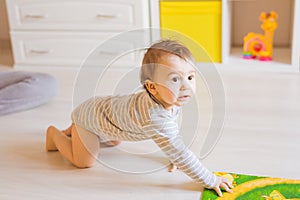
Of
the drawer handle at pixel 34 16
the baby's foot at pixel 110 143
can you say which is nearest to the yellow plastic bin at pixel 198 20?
the drawer handle at pixel 34 16

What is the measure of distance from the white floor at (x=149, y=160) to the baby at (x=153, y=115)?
70 mm

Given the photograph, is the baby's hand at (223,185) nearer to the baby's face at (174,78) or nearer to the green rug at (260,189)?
the green rug at (260,189)

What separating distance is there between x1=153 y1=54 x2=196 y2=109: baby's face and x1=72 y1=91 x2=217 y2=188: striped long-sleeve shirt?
65 mm

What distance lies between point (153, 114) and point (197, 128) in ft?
1.43

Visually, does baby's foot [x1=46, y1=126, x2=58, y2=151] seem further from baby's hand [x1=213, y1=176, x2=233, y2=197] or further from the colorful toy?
the colorful toy

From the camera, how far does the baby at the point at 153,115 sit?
1109 millimetres

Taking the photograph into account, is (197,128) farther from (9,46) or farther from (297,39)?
(9,46)

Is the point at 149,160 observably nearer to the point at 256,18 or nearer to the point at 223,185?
the point at 223,185

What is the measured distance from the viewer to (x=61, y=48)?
2.37 metres

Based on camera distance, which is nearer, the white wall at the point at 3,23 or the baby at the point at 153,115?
the baby at the point at 153,115

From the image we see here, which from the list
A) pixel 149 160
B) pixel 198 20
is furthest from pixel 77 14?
pixel 149 160

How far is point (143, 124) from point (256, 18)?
147 cm

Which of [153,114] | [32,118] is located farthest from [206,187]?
[32,118]

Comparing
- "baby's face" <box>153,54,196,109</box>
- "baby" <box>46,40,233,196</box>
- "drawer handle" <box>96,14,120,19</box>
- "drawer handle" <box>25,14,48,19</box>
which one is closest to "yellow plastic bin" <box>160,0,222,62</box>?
"drawer handle" <box>96,14,120,19</box>
